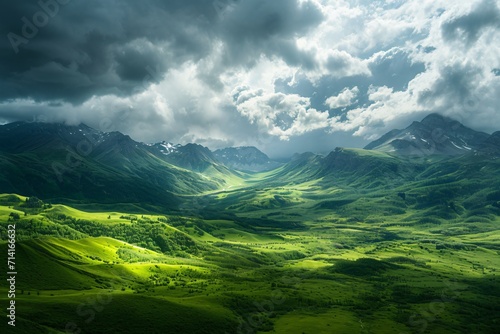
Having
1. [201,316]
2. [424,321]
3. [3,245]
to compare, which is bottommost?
[424,321]

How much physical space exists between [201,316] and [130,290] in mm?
49257

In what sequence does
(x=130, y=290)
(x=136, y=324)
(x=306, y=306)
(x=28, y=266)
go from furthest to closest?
(x=306, y=306) < (x=130, y=290) < (x=28, y=266) < (x=136, y=324)

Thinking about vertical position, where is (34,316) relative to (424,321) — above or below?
above

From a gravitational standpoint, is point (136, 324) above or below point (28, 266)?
below

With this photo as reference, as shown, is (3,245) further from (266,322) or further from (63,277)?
(266,322)

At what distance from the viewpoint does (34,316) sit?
352 feet

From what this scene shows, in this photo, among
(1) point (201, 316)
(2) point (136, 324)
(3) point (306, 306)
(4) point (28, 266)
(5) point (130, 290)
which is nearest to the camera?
(2) point (136, 324)

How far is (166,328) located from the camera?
425ft

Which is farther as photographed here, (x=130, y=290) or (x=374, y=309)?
(x=374, y=309)

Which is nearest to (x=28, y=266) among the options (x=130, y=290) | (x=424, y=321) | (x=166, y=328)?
(x=130, y=290)

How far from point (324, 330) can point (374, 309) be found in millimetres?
62001

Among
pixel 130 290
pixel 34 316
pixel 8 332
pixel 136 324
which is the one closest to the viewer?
pixel 8 332

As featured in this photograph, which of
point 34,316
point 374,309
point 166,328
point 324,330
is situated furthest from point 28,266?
point 374,309

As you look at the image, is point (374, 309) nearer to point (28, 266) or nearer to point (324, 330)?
point (324, 330)
